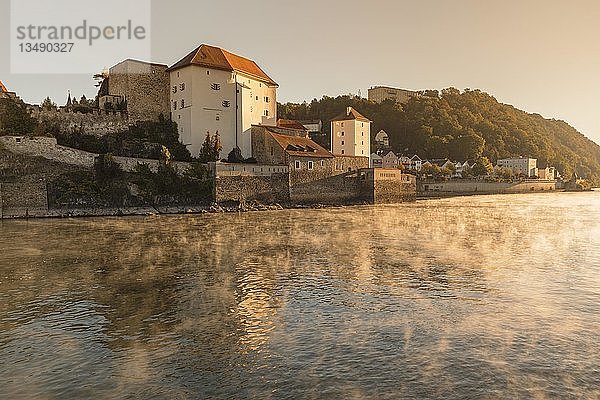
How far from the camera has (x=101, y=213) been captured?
33375mm

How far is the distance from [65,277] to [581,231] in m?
24.3

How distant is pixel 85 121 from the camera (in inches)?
1597

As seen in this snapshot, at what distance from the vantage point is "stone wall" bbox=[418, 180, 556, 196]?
74062mm

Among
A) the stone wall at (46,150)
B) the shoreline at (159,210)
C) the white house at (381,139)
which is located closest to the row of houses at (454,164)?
the white house at (381,139)

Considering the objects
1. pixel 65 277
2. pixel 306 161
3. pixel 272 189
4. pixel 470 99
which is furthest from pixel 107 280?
pixel 470 99

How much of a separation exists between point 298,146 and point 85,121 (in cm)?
1780

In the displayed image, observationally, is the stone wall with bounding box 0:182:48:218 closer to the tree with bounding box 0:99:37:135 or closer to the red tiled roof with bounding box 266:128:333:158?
the tree with bounding box 0:99:37:135

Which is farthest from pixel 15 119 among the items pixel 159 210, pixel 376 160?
pixel 376 160

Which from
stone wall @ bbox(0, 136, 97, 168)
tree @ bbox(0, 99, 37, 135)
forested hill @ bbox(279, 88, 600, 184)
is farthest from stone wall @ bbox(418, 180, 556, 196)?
tree @ bbox(0, 99, 37, 135)

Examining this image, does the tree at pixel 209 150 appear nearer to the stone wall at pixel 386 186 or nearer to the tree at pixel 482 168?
the stone wall at pixel 386 186

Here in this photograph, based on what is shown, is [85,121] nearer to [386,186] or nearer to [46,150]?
[46,150]

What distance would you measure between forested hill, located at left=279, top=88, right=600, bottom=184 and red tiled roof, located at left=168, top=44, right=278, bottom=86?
104 ft

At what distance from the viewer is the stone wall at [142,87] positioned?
4359 cm

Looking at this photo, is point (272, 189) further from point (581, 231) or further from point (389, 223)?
point (581, 231)
